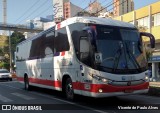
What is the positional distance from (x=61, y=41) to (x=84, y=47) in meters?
2.48

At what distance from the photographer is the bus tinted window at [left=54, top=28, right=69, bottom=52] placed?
14.0 m

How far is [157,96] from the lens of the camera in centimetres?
1611

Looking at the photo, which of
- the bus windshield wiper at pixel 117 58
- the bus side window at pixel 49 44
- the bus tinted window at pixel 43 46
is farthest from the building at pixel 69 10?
the bus windshield wiper at pixel 117 58

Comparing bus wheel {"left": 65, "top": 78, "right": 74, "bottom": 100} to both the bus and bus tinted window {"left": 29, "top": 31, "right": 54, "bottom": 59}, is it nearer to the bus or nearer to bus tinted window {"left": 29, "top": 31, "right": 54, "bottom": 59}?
the bus

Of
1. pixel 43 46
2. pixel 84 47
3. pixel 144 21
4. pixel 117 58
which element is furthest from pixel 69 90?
pixel 144 21

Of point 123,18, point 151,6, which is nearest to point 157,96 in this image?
point 151,6

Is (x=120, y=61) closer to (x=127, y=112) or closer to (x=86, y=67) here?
(x=86, y=67)

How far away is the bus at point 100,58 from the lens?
11.6 m

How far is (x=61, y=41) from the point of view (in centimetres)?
1448

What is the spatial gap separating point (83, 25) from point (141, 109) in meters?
3.76

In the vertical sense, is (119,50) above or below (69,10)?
below

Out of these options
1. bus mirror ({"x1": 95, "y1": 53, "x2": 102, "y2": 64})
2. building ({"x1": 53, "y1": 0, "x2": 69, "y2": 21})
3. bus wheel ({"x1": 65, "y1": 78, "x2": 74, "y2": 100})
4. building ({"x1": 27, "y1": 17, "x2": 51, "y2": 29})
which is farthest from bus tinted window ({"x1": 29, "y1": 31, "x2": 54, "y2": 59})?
building ({"x1": 27, "y1": 17, "x2": 51, "y2": 29})

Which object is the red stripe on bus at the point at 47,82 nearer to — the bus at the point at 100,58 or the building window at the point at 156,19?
the bus at the point at 100,58

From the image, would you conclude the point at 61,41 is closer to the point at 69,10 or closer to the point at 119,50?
the point at 119,50
